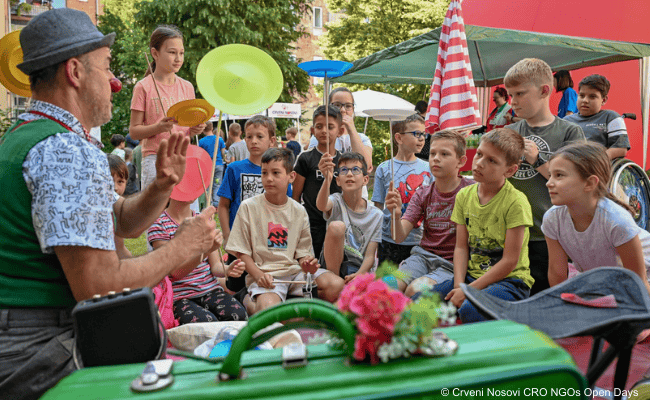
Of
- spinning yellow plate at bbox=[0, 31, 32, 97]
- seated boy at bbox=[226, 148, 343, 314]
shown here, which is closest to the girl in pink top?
seated boy at bbox=[226, 148, 343, 314]

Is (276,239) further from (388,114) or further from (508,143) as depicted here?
(508,143)

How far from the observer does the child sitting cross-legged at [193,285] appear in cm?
315

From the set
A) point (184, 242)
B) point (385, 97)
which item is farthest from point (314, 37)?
point (184, 242)

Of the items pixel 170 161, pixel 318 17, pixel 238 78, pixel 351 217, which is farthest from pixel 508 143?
pixel 318 17

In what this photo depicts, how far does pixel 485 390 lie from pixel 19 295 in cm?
127

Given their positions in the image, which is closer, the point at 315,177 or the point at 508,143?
the point at 508,143

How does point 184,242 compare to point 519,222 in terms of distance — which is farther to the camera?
point 519,222

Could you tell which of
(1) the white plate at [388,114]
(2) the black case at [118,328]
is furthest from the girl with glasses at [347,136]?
(2) the black case at [118,328]

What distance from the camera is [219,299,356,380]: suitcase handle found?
100cm

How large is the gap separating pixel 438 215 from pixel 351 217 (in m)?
0.77

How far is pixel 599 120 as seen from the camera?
534cm

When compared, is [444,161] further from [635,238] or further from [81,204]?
[81,204]

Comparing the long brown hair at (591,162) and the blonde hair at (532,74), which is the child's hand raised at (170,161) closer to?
the long brown hair at (591,162)

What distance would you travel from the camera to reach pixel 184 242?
1679 millimetres
